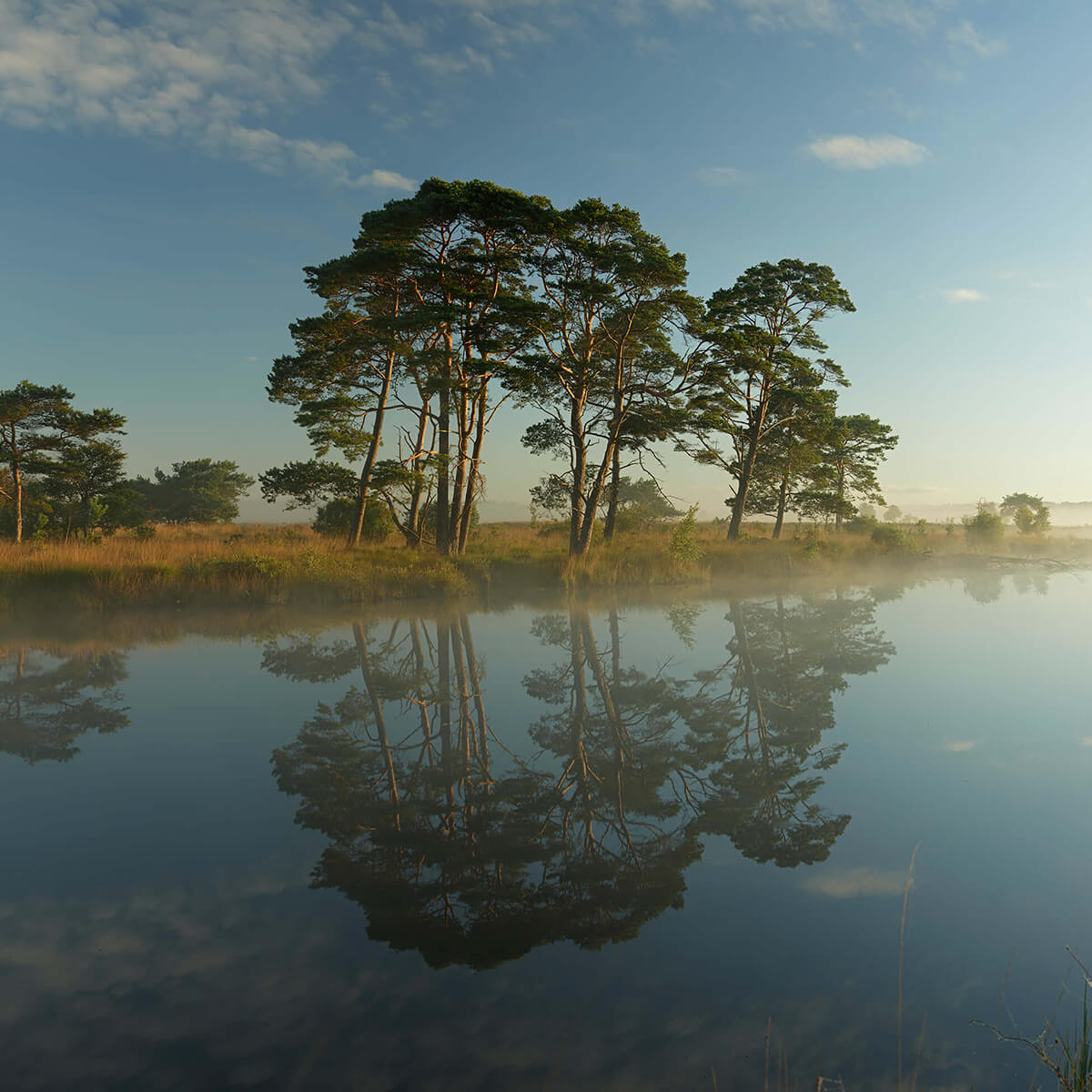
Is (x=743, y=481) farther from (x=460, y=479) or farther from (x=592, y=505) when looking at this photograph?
(x=460, y=479)

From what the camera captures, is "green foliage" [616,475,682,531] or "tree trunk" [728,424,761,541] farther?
"green foliage" [616,475,682,531]

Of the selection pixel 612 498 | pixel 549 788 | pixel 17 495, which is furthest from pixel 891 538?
pixel 17 495

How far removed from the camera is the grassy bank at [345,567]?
1600 cm

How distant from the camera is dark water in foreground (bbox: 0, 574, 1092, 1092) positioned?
9.12ft

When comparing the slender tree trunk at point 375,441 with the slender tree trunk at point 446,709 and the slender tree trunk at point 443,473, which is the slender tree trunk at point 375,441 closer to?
the slender tree trunk at point 443,473

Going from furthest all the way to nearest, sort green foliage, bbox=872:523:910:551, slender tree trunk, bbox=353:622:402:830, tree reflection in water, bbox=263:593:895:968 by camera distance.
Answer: green foliage, bbox=872:523:910:551, slender tree trunk, bbox=353:622:402:830, tree reflection in water, bbox=263:593:895:968

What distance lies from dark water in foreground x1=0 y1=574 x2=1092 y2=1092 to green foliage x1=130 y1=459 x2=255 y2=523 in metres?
43.5

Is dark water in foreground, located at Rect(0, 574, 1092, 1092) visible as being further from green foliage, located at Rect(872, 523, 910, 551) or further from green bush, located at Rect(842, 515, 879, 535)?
green bush, located at Rect(842, 515, 879, 535)

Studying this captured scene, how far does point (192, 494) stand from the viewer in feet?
161

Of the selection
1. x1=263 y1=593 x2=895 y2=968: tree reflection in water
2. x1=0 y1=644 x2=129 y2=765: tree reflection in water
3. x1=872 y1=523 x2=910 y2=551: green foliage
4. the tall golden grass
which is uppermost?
x1=872 y1=523 x2=910 y2=551: green foliage

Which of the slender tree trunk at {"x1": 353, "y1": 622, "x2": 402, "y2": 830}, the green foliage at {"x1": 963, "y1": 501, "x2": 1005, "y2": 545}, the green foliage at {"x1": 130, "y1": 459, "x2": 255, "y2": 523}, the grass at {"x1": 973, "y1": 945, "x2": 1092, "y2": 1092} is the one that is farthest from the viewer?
the green foliage at {"x1": 130, "y1": 459, "x2": 255, "y2": 523}

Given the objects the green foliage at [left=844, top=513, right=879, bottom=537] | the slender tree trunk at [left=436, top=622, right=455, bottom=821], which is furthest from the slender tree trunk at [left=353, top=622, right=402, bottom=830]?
the green foliage at [left=844, top=513, right=879, bottom=537]

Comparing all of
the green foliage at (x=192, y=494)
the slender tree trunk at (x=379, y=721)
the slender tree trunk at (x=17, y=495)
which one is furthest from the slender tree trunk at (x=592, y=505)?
the green foliage at (x=192, y=494)

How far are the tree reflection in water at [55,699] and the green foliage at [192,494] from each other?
132 ft
